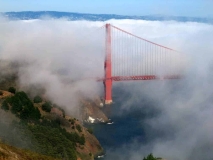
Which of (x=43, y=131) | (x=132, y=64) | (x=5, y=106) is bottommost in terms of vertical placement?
(x=132, y=64)

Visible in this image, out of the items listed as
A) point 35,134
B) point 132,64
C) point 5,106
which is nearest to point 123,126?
point 5,106

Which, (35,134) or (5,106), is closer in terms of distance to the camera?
(35,134)

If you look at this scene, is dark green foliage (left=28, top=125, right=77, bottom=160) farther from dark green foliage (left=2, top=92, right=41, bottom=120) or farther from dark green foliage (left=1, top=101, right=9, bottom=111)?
dark green foliage (left=1, top=101, right=9, bottom=111)

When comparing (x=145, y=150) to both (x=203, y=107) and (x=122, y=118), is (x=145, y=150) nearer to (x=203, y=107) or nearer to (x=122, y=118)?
(x=122, y=118)

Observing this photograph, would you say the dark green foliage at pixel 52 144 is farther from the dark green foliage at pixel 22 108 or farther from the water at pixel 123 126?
the water at pixel 123 126

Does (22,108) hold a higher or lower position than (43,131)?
higher

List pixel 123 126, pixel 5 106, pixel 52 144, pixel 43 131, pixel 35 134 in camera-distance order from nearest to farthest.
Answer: pixel 52 144 → pixel 35 134 → pixel 43 131 → pixel 5 106 → pixel 123 126

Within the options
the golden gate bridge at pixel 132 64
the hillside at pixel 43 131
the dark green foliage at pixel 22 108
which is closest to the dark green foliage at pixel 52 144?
the hillside at pixel 43 131

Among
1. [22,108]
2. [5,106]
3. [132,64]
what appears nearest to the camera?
[5,106]

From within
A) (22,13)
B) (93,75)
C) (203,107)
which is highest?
(22,13)

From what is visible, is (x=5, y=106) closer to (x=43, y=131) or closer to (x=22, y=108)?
(x=22, y=108)

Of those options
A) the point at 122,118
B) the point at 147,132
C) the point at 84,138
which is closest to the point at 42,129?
the point at 84,138
